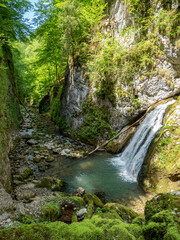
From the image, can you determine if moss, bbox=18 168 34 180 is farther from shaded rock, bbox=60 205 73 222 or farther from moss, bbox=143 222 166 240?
moss, bbox=143 222 166 240

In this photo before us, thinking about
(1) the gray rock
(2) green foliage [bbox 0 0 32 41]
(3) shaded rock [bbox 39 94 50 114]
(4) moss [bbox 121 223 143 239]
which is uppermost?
(2) green foliage [bbox 0 0 32 41]

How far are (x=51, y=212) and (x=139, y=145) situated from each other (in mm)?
5729

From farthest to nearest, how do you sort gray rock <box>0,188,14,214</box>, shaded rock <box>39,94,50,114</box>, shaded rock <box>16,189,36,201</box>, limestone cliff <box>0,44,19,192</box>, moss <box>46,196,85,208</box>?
shaded rock <box>39,94,50,114</box> → limestone cliff <box>0,44,19,192</box> → shaded rock <box>16,189,36,201</box> → moss <box>46,196,85,208</box> → gray rock <box>0,188,14,214</box>

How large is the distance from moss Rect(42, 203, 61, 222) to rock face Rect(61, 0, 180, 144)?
717cm

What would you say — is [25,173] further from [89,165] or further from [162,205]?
[162,205]

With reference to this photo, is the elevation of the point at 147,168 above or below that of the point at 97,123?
below

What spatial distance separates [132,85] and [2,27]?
8836 millimetres

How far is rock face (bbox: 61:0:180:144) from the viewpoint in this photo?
26.0ft

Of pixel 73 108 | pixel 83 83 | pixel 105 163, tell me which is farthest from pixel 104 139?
pixel 83 83

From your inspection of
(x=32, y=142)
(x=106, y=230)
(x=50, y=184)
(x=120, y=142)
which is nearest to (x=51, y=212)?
(x=50, y=184)

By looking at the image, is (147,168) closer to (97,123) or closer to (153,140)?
(153,140)

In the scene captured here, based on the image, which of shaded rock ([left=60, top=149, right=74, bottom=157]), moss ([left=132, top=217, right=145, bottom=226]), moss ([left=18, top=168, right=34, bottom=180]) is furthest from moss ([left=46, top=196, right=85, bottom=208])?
shaded rock ([left=60, top=149, right=74, bottom=157])

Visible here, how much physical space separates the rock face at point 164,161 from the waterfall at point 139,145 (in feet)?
1.73

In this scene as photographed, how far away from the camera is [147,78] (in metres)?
8.78
